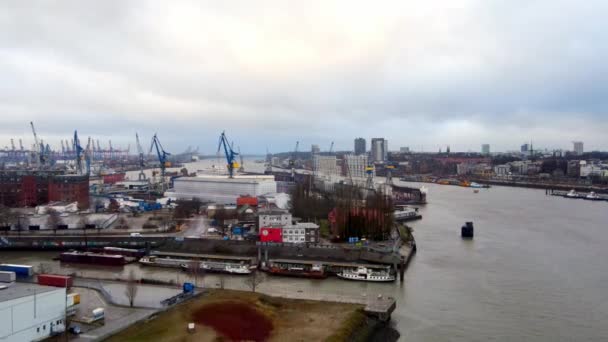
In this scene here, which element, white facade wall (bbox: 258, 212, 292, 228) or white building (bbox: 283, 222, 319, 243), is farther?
white facade wall (bbox: 258, 212, 292, 228)

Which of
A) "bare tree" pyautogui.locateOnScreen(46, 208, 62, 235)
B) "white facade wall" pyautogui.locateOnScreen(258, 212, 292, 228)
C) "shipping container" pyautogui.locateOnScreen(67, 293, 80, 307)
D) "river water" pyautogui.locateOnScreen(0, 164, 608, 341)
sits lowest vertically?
"river water" pyautogui.locateOnScreen(0, 164, 608, 341)

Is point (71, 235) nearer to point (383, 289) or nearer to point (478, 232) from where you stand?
point (383, 289)

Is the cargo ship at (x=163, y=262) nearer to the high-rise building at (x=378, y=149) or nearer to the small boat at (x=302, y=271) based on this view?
the small boat at (x=302, y=271)

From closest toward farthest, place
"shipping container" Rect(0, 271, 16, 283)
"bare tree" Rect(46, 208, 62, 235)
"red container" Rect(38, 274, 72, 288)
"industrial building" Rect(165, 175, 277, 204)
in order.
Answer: "shipping container" Rect(0, 271, 16, 283)
"red container" Rect(38, 274, 72, 288)
"bare tree" Rect(46, 208, 62, 235)
"industrial building" Rect(165, 175, 277, 204)

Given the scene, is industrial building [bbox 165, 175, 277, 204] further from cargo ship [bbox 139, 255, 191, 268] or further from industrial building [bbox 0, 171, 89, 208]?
cargo ship [bbox 139, 255, 191, 268]

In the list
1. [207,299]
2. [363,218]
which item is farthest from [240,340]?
[363,218]

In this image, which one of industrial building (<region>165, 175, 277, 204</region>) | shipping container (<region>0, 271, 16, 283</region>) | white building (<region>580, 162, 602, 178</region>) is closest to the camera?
shipping container (<region>0, 271, 16, 283</region>)

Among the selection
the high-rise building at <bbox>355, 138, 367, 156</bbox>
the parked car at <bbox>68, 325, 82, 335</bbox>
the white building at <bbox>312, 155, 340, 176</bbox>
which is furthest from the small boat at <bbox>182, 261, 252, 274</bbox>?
the high-rise building at <bbox>355, 138, 367, 156</bbox>
